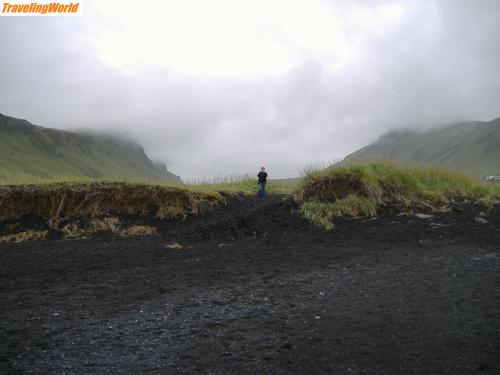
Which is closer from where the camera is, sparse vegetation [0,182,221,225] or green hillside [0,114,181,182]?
sparse vegetation [0,182,221,225]

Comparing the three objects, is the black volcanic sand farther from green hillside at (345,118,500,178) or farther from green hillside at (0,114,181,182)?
green hillside at (345,118,500,178)

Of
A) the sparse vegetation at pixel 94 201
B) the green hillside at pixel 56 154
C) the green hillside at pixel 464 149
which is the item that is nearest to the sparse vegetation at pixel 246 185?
the sparse vegetation at pixel 94 201

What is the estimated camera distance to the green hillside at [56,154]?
89825mm

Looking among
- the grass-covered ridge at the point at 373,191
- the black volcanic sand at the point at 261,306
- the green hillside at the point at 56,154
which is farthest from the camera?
the green hillside at the point at 56,154

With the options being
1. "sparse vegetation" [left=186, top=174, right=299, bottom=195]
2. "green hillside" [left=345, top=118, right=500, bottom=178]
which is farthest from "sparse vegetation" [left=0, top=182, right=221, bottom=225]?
"green hillside" [left=345, top=118, right=500, bottom=178]

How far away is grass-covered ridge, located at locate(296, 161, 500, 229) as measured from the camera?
10.0 meters

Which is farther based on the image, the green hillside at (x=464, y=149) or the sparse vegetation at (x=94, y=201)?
the green hillside at (x=464, y=149)

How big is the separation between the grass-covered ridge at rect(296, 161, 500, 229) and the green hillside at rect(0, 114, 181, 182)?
67362mm

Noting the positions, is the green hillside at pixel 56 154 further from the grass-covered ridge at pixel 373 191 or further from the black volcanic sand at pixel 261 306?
the black volcanic sand at pixel 261 306

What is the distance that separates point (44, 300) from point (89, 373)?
2.16 m

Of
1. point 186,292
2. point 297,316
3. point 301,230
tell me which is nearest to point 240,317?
point 297,316

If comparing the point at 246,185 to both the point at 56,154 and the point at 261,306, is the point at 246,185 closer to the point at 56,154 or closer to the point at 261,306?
the point at 261,306

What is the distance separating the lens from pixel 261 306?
13.9 feet

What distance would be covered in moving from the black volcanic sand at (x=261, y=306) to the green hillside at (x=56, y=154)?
231 feet
